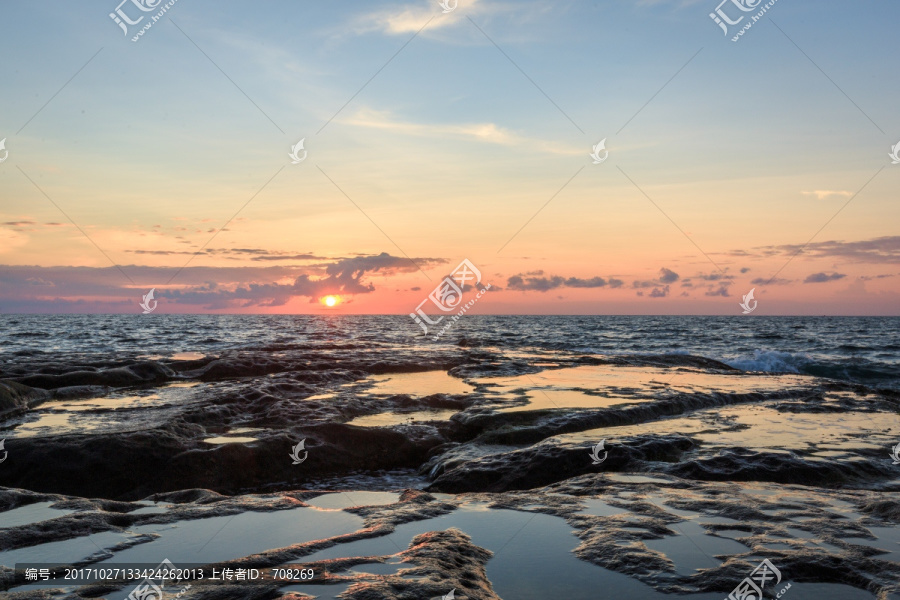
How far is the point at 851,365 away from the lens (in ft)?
95.6

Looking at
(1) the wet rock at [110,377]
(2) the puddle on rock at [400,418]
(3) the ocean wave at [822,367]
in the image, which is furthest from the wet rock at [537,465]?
(3) the ocean wave at [822,367]

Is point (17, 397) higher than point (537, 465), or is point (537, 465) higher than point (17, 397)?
point (17, 397)

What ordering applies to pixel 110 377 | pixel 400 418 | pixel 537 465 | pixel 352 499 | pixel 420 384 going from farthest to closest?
1. pixel 420 384
2. pixel 110 377
3. pixel 400 418
4. pixel 537 465
5. pixel 352 499

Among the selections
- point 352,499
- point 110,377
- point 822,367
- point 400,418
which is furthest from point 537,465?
point 822,367

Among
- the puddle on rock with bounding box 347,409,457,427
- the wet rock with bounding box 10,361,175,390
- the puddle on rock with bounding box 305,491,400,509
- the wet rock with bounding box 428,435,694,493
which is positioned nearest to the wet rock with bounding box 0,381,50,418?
the wet rock with bounding box 10,361,175,390

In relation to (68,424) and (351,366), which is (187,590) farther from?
(351,366)

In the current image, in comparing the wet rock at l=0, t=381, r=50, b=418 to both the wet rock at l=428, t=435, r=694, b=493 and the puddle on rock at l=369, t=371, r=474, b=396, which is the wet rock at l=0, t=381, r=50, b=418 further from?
the wet rock at l=428, t=435, r=694, b=493

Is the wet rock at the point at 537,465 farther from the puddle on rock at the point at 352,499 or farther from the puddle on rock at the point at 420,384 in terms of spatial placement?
the puddle on rock at the point at 420,384

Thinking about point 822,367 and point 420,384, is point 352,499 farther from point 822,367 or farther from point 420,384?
point 822,367

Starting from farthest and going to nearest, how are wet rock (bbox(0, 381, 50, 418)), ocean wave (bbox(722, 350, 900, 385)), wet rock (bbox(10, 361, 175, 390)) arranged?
ocean wave (bbox(722, 350, 900, 385)), wet rock (bbox(10, 361, 175, 390)), wet rock (bbox(0, 381, 50, 418))

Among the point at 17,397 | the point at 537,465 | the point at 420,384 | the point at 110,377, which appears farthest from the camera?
the point at 420,384

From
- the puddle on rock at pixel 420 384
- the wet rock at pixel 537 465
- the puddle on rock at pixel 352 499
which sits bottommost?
the puddle on rock at pixel 352 499

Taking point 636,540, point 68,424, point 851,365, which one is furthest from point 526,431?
point 851,365

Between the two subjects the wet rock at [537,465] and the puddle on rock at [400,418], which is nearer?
the wet rock at [537,465]
